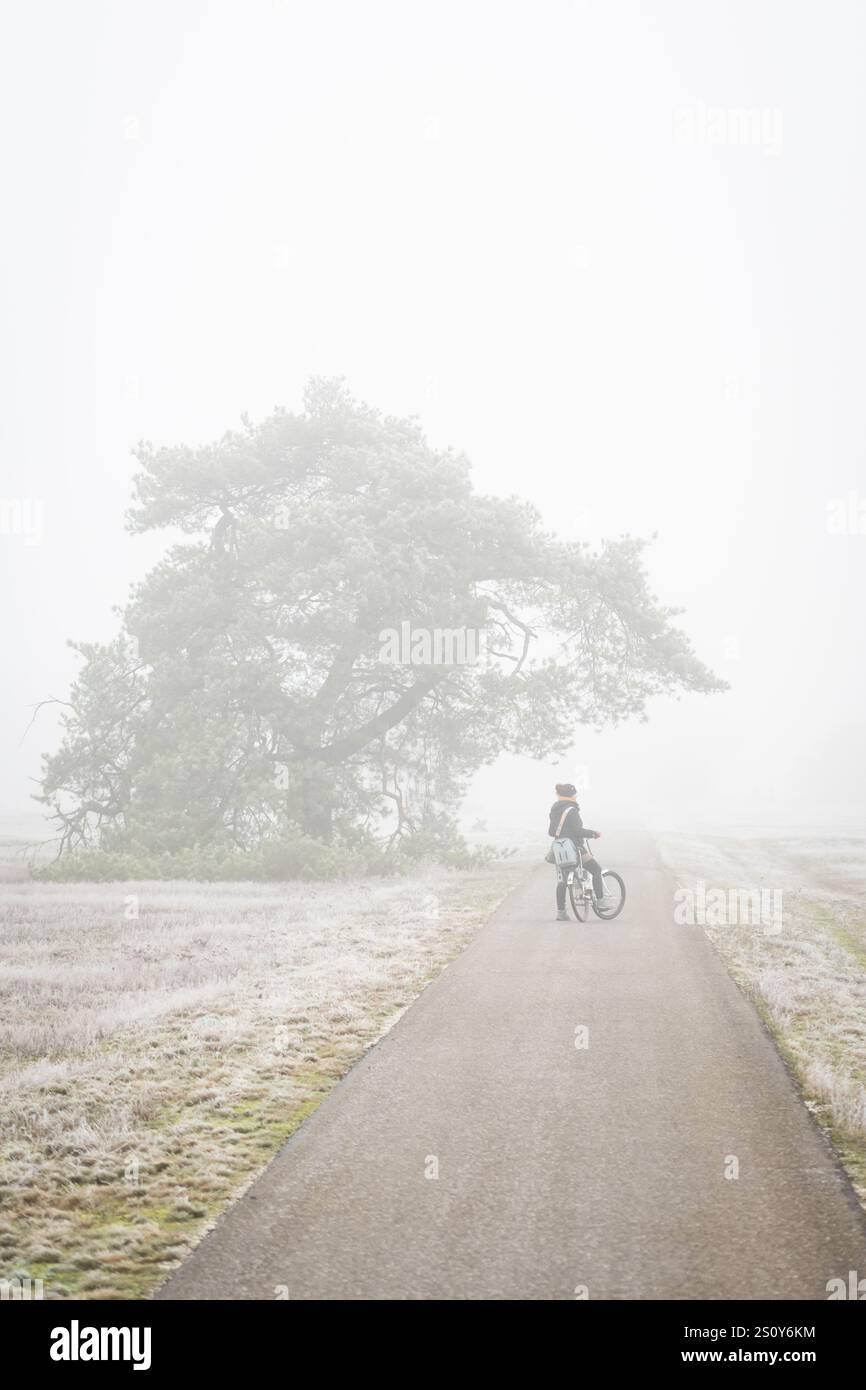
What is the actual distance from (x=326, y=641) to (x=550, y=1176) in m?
21.5

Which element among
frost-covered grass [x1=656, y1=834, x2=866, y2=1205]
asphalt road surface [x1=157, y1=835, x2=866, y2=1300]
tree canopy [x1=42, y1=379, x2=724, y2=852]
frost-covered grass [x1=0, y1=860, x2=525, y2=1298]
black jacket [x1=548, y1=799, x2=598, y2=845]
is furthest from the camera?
tree canopy [x1=42, y1=379, x2=724, y2=852]

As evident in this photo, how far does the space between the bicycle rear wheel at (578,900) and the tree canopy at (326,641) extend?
983 centimetres

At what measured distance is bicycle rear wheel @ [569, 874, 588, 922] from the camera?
15.6m

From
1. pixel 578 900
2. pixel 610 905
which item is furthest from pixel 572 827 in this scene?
pixel 610 905

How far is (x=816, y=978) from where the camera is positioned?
11.6 metres

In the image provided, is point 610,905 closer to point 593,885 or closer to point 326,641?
point 593,885

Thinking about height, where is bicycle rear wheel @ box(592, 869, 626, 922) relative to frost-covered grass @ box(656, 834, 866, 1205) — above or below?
above

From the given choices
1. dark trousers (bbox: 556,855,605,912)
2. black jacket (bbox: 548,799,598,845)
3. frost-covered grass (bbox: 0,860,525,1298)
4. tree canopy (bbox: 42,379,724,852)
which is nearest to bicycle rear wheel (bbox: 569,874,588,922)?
dark trousers (bbox: 556,855,605,912)

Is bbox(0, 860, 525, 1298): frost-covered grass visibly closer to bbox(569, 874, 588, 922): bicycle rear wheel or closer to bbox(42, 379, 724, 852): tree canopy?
bbox(569, 874, 588, 922): bicycle rear wheel

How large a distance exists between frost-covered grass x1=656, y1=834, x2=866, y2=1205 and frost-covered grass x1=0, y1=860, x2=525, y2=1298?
409cm

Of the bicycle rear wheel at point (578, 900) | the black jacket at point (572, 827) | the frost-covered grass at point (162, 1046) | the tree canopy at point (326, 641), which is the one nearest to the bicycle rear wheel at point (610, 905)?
the bicycle rear wheel at point (578, 900)
